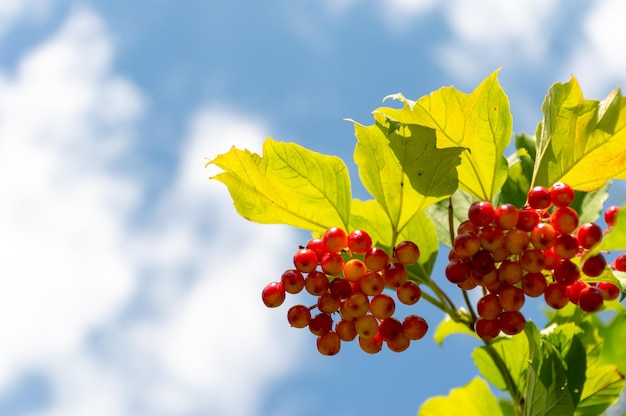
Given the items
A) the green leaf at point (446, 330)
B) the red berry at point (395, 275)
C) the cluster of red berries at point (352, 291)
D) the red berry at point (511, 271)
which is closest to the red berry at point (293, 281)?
the cluster of red berries at point (352, 291)

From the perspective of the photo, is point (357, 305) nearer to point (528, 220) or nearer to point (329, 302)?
point (329, 302)

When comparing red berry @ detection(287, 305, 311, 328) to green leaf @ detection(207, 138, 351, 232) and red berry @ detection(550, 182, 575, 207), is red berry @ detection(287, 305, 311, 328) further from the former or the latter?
red berry @ detection(550, 182, 575, 207)

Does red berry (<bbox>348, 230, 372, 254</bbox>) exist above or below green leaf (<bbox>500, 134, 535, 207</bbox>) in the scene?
below

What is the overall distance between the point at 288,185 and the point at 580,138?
76 centimetres

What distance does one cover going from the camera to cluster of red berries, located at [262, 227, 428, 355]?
1750mm

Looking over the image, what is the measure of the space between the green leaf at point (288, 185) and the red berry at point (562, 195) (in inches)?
20.9

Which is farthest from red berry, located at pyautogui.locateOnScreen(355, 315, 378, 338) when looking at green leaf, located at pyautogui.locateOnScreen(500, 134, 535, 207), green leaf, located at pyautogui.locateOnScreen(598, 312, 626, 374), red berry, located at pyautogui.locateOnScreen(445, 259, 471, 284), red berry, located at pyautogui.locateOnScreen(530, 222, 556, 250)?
green leaf, located at pyautogui.locateOnScreen(598, 312, 626, 374)

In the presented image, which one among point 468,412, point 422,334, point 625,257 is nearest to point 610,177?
point 625,257

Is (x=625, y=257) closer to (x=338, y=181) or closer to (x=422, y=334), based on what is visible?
(x=422, y=334)

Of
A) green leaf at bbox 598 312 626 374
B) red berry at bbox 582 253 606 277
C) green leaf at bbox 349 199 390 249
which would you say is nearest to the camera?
red berry at bbox 582 253 606 277

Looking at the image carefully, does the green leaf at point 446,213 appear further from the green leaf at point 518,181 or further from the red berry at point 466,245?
the red berry at point 466,245

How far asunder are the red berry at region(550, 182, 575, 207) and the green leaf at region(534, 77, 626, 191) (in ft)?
0.36

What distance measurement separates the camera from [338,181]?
1.93 metres

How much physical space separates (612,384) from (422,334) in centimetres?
72
